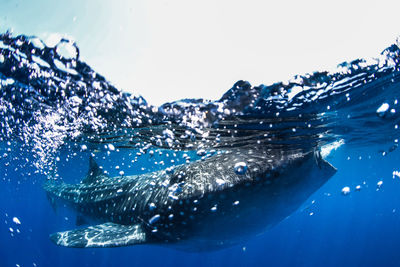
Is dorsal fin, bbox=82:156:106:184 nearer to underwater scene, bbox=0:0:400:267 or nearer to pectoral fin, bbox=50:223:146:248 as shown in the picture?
underwater scene, bbox=0:0:400:267

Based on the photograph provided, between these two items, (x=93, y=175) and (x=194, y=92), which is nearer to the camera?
(x=194, y=92)

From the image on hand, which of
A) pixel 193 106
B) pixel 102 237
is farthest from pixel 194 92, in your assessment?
pixel 102 237

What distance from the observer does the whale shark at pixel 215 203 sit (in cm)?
557

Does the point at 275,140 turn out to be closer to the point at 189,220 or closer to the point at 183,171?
the point at 183,171

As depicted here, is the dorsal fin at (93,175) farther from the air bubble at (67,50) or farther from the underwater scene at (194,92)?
the air bubble at (67,50)

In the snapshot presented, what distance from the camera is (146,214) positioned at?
6.39 metres

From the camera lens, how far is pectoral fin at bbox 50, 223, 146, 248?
5.59 metres

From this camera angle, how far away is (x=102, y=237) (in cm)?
596

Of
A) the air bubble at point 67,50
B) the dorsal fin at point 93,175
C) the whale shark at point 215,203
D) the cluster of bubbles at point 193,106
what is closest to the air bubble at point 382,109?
the cluster of bubbles at point 193,106

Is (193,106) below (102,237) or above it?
above

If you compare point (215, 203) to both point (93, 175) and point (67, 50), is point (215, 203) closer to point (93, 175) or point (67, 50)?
point (67, 50)

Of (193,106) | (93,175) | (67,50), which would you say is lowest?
(93,175)

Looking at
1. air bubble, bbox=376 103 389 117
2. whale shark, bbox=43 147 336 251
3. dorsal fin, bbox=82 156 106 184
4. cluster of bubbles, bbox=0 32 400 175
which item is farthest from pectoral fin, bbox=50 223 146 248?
air bubble, bbox=376 103 389 117

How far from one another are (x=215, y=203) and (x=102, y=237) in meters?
3.06
